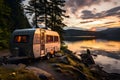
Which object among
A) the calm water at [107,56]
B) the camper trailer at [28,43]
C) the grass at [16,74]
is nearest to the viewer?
the grass at [16,74]

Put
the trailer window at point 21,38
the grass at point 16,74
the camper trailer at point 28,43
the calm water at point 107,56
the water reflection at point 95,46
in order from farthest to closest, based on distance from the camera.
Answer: the water reflection at point 95,46, the calm water at point 107,56, the trailer window at point 21,38, the camper trailer at point 28,43, the grass at point 16,74

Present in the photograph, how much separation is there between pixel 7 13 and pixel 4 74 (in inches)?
1194

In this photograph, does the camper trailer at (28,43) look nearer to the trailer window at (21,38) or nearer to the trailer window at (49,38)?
the trailer window at (21,38)

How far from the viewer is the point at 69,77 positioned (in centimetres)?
2356

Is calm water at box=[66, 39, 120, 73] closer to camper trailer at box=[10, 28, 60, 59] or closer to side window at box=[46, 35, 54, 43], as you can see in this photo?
side window at box=[46, 35, 54, 43]

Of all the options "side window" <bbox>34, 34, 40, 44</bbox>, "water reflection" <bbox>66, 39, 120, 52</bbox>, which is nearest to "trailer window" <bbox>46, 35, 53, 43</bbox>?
"side window" <bbox>34, 34, 40, 44</bbox>

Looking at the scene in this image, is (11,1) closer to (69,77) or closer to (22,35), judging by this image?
(22,35)

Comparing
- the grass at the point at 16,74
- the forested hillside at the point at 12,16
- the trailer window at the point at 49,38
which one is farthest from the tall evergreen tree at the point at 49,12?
the grass at the point at 16,74

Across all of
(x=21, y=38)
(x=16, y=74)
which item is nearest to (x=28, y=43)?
(x=21, y=38)

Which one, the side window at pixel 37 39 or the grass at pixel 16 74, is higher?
the side window at pixel 37 39

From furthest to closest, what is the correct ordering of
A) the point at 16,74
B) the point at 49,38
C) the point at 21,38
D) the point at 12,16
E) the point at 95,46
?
the point at 95,46
the point at 12,16
the point at 49,38
the point at 21,38
the point at 16,74

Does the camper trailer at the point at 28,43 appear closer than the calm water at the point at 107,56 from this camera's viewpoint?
Yes

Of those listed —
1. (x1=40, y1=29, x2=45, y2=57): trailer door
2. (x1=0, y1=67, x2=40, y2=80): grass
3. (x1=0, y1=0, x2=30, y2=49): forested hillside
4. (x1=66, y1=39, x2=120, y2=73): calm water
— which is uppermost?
(x1=0, y1=0, x2=30, y2=49): forested hillside

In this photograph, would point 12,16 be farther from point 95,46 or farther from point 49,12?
point 95,46
